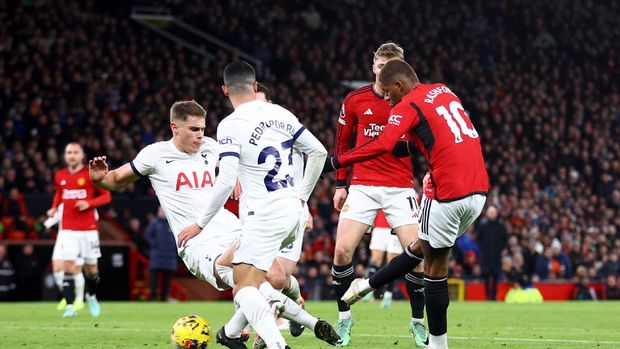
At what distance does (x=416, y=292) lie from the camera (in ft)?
33.2

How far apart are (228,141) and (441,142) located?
1555 millimetres

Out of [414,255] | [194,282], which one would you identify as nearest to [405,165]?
[414,255]

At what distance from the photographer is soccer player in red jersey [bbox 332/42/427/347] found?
33.7 ft

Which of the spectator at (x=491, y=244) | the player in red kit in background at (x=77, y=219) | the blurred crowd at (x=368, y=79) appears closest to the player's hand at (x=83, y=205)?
the player in red kit in background at (x=77, y=219)

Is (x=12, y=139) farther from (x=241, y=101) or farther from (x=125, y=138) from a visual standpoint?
(x=241, y=101)

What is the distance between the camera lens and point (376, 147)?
26.3 ft

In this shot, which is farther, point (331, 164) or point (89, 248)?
point (89, 248)

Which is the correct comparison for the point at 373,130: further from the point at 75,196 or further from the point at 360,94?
the point at 75,196

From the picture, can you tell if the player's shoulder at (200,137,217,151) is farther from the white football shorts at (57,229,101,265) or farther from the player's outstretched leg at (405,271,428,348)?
the white football shorts at (57,229,101,265)

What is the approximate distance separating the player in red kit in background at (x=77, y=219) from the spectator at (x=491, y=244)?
10286mm

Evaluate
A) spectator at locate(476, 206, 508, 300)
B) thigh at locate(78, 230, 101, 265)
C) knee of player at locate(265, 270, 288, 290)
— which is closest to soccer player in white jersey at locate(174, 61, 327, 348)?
knee of player at locate(265, 270, 288, 290)

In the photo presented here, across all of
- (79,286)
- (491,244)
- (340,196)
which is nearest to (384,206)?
(340,196)

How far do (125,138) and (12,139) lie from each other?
2432mm

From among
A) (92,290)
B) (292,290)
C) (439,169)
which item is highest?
(439,169)
